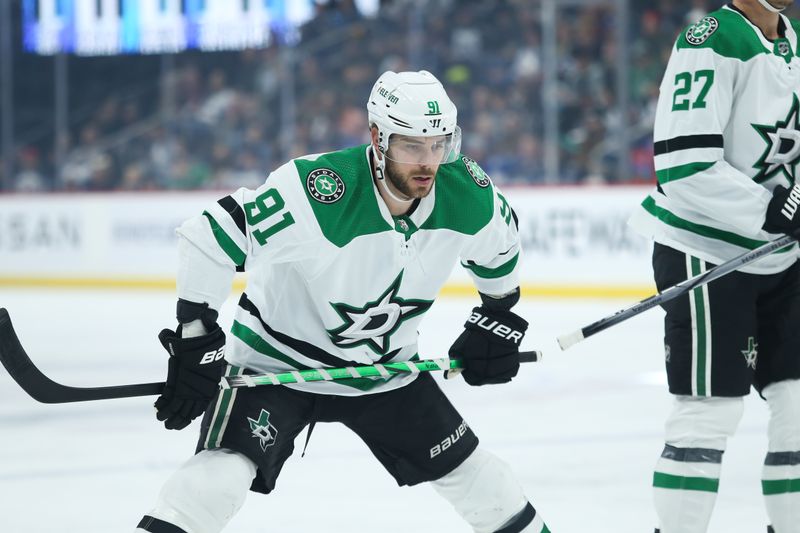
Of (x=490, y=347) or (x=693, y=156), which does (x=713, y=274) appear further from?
(x=490, y=347)

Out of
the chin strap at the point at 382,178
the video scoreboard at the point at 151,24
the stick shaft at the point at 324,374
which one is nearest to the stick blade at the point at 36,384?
the stick shaft at the point at 324,374

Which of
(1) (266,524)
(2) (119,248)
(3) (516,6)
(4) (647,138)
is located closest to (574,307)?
(4) (647,138)

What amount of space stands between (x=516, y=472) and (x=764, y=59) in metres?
1.58

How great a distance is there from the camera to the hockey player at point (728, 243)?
2260 millimetres

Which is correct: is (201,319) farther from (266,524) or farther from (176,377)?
(266,524)

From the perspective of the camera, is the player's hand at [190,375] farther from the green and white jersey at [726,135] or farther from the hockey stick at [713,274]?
the green and white jersey at [726,135]

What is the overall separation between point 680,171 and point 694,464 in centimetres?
56

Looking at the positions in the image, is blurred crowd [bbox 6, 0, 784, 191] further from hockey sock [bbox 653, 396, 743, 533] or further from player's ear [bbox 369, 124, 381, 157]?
player's ear [bbox 369, 124, 381, 157]

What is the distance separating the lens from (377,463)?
356cm

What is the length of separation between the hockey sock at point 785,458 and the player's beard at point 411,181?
32.6 inches

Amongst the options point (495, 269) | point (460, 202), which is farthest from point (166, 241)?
point (460, 202)

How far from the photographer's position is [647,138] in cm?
759

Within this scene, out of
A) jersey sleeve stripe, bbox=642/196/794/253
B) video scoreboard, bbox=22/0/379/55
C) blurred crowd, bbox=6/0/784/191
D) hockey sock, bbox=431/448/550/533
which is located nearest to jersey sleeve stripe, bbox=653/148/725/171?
jersey sleeve stripe, bbox=642/196/794/253

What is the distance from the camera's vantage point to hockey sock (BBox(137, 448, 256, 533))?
75.9 inches
